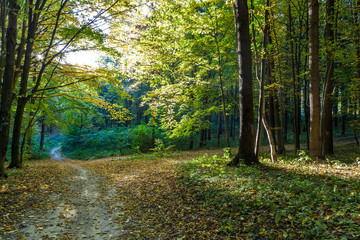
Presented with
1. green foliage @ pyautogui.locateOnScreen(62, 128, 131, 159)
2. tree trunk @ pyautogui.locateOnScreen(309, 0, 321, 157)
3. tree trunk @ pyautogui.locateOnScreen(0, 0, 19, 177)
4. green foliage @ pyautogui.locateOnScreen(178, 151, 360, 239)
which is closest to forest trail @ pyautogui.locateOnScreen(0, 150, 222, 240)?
tree trunk @ pyautogui.locateOnScreen(0, 0, 19, 177)

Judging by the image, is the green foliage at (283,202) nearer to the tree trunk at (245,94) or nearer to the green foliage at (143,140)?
the tree trunk at (245,94)

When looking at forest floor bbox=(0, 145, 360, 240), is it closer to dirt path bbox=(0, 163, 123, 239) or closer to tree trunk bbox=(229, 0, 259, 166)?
dirt path bbox=(0, 163, 123, 239)

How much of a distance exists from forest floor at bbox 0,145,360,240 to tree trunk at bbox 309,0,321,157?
56.1 inches

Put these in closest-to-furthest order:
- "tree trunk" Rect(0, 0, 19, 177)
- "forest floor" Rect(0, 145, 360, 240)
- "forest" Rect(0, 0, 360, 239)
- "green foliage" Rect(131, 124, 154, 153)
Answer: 1. "forest floor" Rect(0, 145, 360, 240)
2. "forest" Rect(0, 0, 360, 239)
3. "tree trunk" Rect(0, 0, 19, 177)
4. "green foliage" Rect(131, 124, 154, 153)

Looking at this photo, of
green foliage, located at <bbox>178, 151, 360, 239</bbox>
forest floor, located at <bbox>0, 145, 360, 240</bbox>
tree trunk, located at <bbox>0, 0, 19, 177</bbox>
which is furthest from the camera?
tree trunk, located at <bbox>0, 0, 19, 177</bbox>

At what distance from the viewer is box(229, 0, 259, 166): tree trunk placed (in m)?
7.34

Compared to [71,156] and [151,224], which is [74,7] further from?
[71,156]

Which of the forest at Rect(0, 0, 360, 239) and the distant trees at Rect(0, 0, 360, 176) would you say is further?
the distant trees at Rect(0, 0, 360, 176)

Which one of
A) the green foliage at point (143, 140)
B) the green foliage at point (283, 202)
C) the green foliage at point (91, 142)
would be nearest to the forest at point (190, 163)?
the green foliage at point (283, 202)

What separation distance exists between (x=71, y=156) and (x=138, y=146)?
979cm

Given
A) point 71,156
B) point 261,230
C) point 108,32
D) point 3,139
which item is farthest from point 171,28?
point 71,156

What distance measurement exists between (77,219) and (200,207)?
301 cm

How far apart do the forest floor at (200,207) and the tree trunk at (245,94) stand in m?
0.68

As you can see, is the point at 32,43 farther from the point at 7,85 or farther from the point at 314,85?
the point at 314,85
